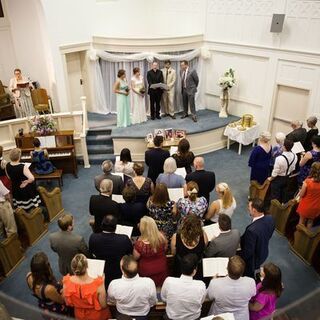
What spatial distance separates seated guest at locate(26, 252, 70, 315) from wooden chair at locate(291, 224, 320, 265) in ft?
11.2

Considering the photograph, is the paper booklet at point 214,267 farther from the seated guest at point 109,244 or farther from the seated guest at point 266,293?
the seated guest at point 109,244

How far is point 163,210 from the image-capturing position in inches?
168

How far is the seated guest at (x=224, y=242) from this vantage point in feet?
12.5

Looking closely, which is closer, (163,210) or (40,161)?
(163,210)

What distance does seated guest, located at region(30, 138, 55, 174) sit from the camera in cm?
669

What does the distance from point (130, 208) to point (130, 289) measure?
1.39m

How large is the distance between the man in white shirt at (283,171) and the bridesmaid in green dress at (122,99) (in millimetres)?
4136

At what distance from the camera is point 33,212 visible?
18.6 ft

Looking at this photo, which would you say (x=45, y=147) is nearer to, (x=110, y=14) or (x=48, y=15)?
(x=48, y=15)

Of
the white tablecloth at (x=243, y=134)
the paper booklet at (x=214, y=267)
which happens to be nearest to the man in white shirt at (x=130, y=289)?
the paper booklet at (x=214, y=267)

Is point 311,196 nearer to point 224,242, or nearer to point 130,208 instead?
point 224,242

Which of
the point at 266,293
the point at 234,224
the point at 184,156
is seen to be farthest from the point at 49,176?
the point at 266,293

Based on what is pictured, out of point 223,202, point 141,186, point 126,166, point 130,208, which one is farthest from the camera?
point 126,166

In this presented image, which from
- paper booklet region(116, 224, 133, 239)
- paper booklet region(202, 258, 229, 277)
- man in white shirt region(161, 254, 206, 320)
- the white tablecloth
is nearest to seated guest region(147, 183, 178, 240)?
paper booklet region(116, 224, 133, 239)
